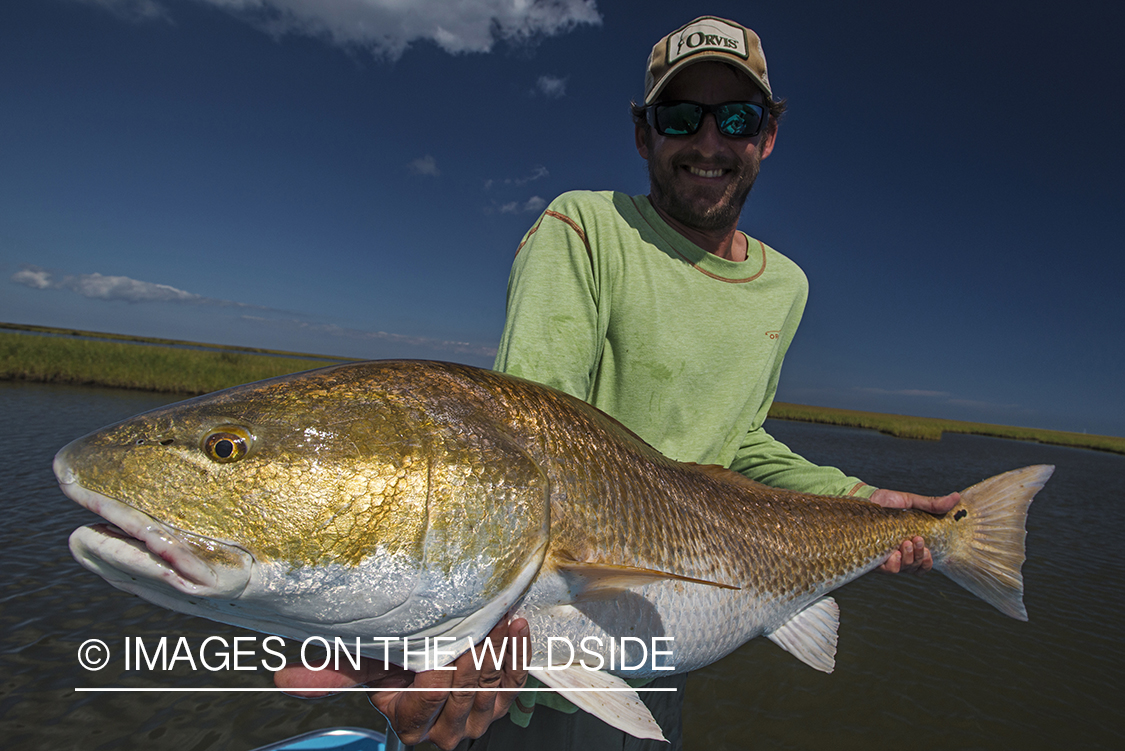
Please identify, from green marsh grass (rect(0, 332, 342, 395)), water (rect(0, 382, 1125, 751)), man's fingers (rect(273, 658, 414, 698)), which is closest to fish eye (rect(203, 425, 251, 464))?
man's fingers (rect(273, 658, 414, 698))

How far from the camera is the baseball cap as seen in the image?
88.0 inches

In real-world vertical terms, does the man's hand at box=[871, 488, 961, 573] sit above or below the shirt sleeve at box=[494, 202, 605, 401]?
below

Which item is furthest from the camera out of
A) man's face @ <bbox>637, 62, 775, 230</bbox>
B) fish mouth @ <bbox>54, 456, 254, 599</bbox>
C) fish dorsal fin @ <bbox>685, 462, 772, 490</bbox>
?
man's face @ <bbox>637, 62, 775, 230</bbox>

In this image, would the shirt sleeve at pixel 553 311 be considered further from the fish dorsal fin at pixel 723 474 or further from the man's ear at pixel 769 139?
the man's ear at pixel 769 139

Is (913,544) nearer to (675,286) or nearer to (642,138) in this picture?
(675,286)

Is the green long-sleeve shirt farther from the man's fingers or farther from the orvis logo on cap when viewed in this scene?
the man's fingers

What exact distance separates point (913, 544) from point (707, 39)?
2.49 metres

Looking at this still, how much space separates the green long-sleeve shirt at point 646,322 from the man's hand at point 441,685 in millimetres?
830

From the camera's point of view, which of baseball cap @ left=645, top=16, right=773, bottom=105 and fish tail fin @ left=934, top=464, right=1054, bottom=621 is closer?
baseball cap @ left=645, top=16, right=773, bottom=105

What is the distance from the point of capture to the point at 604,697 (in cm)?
149

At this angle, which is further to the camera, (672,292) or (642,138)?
(642,138)

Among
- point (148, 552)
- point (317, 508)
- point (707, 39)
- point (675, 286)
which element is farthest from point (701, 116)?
point (148, 552)

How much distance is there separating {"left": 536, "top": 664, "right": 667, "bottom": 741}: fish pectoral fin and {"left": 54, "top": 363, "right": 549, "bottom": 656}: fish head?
291mm

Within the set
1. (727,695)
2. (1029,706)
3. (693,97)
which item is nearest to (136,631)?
(727,695)
